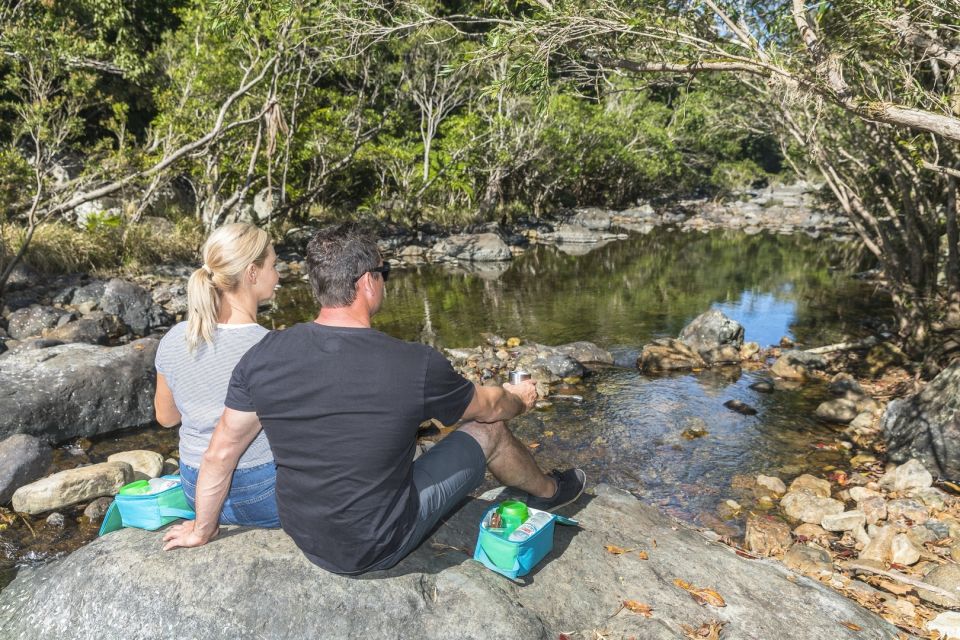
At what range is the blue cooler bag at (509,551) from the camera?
349 centimetres

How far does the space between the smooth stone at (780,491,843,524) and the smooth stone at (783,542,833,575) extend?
0.68 metres

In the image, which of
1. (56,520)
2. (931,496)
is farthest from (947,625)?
(56,520)

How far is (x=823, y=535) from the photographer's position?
564 cm

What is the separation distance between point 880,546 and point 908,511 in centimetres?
83

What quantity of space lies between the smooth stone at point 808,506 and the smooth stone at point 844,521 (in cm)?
9

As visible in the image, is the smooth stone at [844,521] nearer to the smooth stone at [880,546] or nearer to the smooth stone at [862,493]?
the smooth stone at [880,546]

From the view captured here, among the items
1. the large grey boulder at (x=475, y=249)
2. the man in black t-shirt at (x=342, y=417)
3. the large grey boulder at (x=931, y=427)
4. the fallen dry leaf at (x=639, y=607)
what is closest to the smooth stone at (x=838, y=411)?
the large grey boulder at (x=931, y=427)

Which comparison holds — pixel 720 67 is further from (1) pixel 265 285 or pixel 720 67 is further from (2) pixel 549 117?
(2) pixel 549 117

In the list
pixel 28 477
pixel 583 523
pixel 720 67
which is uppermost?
pixel 720 67

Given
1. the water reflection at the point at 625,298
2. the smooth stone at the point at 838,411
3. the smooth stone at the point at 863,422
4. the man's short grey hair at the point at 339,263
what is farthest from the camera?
the water reflection at the point at 625,298

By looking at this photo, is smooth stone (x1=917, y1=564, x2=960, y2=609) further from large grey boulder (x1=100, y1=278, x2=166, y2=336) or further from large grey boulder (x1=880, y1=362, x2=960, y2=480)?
large grey boulder (x1=100, y1=278, x2=166, y2=336)

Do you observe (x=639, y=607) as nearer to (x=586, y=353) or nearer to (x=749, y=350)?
(x=586, y=353)

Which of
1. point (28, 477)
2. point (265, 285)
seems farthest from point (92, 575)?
point (28, 477)

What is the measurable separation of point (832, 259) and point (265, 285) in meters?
24.5
